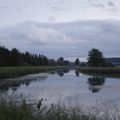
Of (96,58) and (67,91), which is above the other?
(96,58)

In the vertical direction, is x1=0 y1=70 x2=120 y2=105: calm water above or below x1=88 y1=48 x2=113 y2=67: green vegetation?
below

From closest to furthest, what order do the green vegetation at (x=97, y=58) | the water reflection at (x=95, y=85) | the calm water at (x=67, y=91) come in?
1. the calm water at (x=67, y=91)
2. the water reflection at (x=95, y=85)
3. the green vegetation at (x=97, y=58)

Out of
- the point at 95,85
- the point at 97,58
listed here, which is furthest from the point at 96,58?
the point at 95,85

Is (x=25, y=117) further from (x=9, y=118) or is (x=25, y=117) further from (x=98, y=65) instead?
(x=98, y=65)

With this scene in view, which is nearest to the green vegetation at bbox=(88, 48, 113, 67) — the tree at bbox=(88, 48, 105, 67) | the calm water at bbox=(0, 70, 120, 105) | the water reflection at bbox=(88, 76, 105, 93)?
the tree at bbox=(88, 48, 105, 67)

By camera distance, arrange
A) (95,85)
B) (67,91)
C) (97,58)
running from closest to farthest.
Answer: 1. (67,91)
2. (95,85)
3. (97,58)

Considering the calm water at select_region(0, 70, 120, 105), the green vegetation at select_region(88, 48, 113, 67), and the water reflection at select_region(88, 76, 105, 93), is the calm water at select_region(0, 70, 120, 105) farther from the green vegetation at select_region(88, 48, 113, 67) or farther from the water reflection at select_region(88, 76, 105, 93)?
the green vegetation at select_region(88, 48, 113, 67)

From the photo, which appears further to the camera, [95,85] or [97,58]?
[97,58]

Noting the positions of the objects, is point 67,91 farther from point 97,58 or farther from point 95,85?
point 97,58

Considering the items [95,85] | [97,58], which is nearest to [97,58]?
[97,58]

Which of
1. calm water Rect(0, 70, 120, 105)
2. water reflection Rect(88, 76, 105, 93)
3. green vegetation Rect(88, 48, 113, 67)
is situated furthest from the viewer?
green vegetation Rect(88, 48, 113, 67)

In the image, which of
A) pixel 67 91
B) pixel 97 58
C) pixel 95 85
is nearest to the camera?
pixel 67 91

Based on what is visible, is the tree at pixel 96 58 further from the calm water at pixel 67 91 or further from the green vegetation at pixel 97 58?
the calm water at pixel 67 91

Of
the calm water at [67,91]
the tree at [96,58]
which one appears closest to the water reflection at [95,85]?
the calm water at [67,91]
